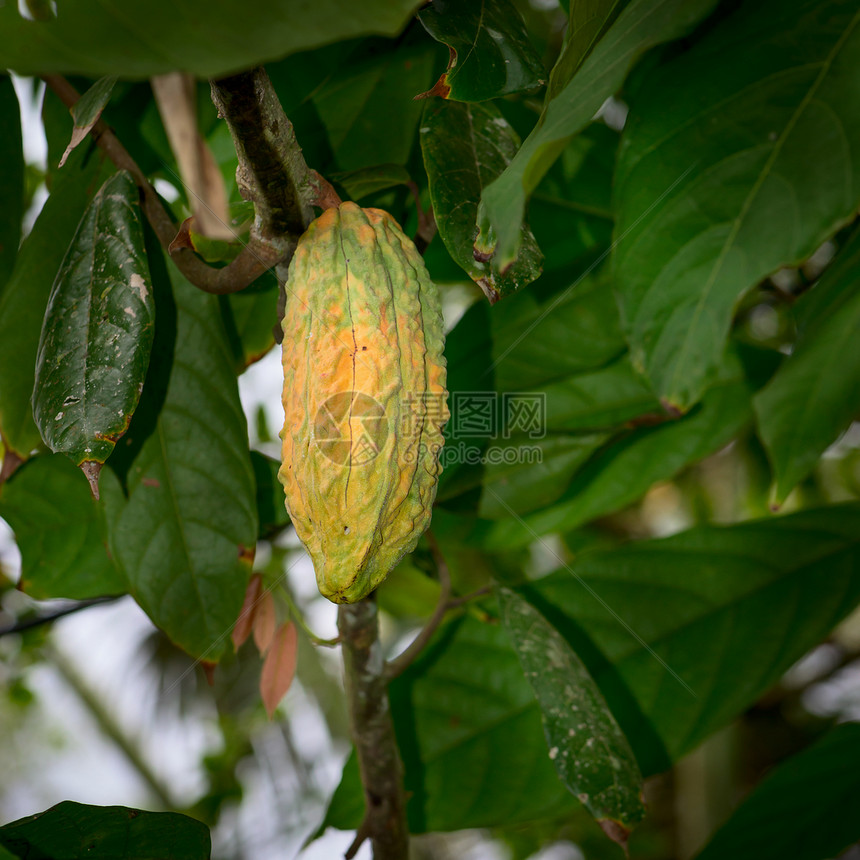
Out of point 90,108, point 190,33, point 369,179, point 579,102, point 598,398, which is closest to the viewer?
point 190,33

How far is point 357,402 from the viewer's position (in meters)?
0.40

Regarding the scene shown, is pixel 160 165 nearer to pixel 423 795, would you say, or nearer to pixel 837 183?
pixel 837 183

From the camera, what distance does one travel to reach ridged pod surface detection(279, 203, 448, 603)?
0.41m

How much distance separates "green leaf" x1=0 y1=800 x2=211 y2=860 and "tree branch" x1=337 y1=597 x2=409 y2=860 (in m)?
0.16

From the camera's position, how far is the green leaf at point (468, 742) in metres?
0.79

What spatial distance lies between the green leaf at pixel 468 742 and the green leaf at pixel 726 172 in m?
0.46

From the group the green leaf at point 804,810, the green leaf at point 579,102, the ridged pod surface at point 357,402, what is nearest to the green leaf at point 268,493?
the ridged pod surface at point 357,402

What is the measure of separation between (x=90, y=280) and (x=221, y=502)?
0.21 metres

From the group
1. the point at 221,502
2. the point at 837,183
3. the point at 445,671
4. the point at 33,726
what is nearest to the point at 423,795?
the point at 445,671

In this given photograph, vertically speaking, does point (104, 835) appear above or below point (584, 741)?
below

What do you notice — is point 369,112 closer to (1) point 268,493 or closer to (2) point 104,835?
(1) point 268,493

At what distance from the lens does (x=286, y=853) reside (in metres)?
2.10

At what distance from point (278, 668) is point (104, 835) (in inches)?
8.4

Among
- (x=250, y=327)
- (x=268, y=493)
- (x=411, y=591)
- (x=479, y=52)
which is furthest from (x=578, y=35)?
(x=411, y=591)
